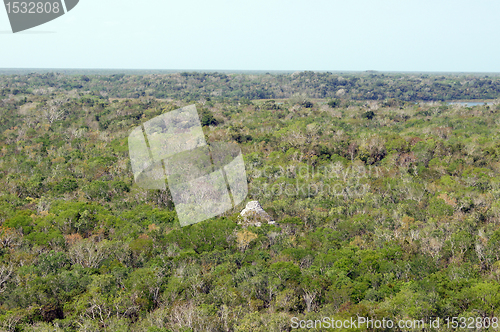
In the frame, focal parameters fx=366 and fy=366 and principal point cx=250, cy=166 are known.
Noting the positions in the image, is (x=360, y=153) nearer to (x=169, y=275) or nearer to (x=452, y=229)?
(x=452, y=229)

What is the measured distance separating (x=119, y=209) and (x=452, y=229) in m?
33.4

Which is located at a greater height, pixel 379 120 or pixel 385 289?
pixel 385 289

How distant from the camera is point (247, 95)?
18012cm

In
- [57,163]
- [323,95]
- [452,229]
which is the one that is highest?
[452,229]

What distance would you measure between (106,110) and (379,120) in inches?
2798

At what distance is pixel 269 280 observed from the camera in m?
24.4

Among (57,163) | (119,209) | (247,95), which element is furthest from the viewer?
(247,95)

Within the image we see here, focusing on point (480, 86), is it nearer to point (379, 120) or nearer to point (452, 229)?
point (379, 120)

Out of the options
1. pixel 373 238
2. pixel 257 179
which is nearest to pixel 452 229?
pixel 373 238

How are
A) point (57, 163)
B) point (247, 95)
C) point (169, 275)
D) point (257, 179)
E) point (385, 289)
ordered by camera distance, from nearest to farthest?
1. point (385, 289)
2. point (169, 275)
3. point (257, 179)
4. point (57, 163)
5. point (247, 95)

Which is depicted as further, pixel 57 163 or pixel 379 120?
pixel 379 120

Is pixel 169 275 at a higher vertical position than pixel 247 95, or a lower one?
higher

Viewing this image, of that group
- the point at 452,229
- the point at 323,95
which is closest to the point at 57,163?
the point at 452,229

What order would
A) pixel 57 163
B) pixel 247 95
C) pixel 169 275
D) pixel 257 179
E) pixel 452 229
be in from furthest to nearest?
pixel 247 95 → pixel 57 163 → pixel 257 179 → pixel 452 229 → pixel 169 275
